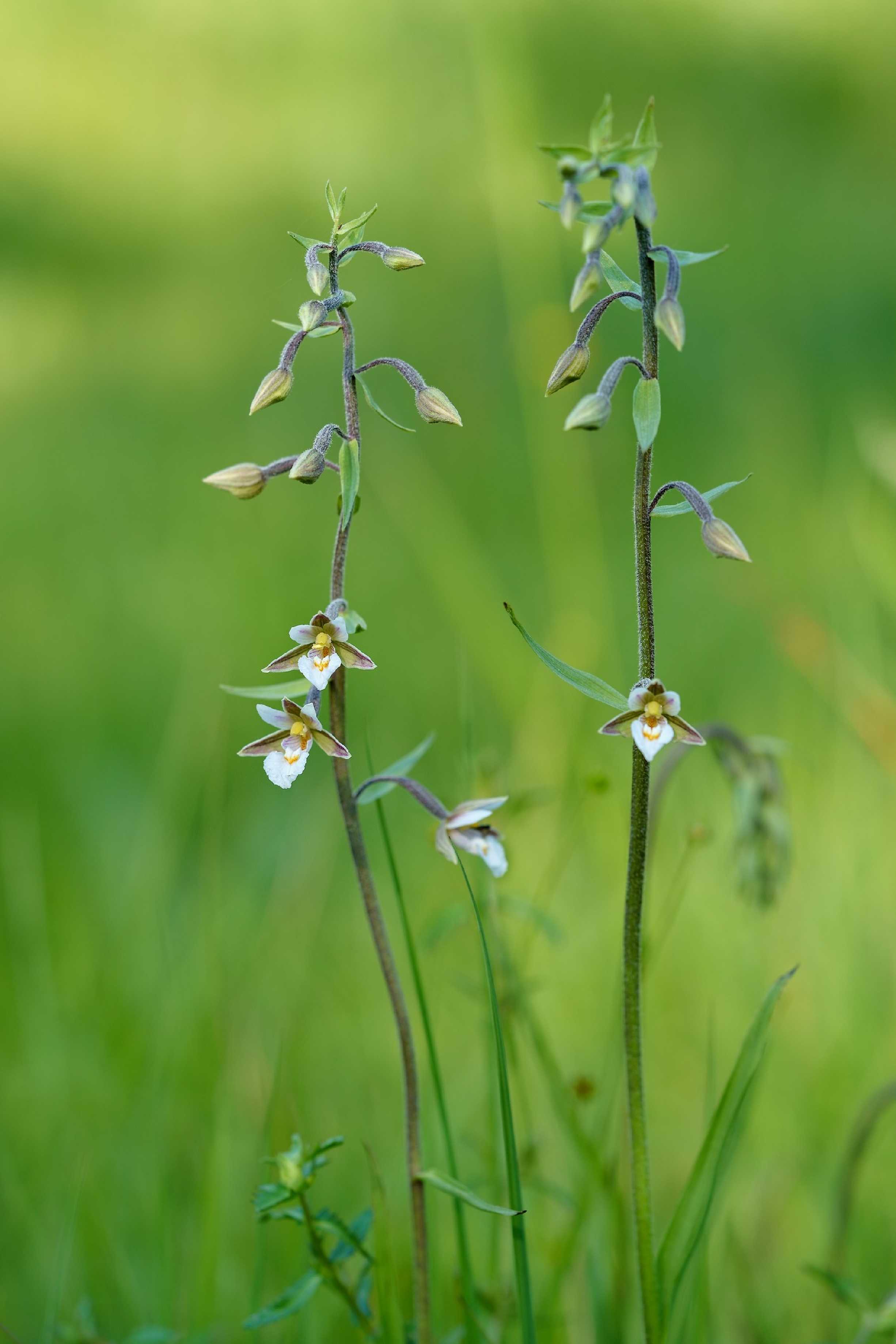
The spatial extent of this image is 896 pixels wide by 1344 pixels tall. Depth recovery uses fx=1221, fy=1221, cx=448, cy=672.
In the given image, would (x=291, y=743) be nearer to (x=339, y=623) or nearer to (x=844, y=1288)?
(x=339, y=623)

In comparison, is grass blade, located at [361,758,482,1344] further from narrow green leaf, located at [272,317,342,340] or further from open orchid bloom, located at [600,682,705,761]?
narrow green leaf, located at [272,317,342,340]

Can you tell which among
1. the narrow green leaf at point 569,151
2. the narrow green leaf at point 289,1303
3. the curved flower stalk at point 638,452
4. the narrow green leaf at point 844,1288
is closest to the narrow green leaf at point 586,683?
the curved flower stalk at point 638,452

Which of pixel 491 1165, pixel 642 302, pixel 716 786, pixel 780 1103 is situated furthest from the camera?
pixel 716 786

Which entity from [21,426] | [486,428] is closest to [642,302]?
[486,428]

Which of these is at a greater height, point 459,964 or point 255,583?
point 255,583

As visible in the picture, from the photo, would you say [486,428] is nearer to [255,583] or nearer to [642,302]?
[255,583]

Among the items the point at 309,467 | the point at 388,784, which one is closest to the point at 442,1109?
the point at 388,784
